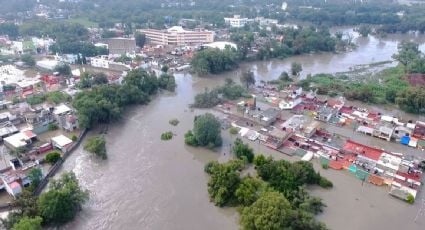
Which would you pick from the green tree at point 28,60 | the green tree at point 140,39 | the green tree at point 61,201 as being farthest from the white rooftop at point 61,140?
the green tree at point 140,39

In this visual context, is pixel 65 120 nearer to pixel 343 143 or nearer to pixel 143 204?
pixel 143 204

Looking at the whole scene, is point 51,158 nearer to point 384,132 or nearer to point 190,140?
point 190,140

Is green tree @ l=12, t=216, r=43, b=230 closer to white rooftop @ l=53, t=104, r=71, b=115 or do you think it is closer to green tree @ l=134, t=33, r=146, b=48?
→ white rooftop @ l=53, t=104, r=71, b=115

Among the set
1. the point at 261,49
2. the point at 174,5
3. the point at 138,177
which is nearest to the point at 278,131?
the point at 138,177

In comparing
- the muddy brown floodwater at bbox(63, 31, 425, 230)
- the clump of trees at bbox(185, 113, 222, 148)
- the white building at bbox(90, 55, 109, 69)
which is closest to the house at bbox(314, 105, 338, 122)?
the muddy brown floodwater at bbox(63, 31, 425, 230)

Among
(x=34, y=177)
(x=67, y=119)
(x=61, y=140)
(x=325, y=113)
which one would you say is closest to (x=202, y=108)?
(x=325, y=113)

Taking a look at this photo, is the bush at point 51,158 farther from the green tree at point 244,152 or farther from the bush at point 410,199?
the bush at point 410,199
